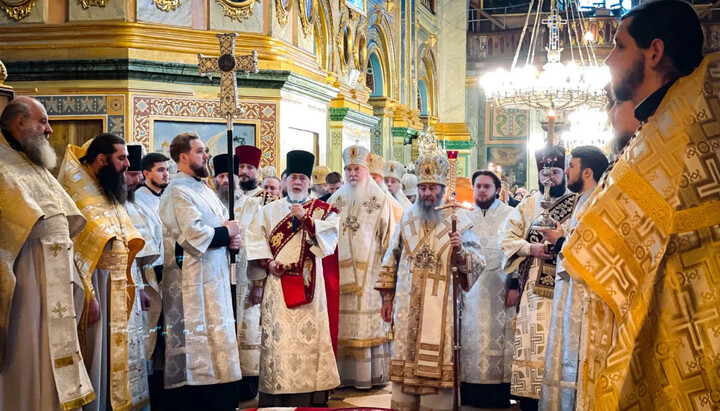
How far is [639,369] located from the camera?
88.7 inches

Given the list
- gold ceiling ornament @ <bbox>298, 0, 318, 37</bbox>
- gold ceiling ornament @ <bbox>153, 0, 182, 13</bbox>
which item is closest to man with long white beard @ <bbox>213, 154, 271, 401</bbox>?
gold ceiling ornament @ <bbox>153, 0, 182, 13</bbox>

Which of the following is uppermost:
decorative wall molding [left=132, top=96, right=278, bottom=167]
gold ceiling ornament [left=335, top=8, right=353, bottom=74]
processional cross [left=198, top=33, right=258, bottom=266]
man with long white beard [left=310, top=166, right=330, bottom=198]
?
gold ceiling ornament [left=335, top=8, right=353, bottom=74]

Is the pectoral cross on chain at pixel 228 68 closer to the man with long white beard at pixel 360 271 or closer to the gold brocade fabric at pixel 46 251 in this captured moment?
the man with long white beard at pixel 360 271

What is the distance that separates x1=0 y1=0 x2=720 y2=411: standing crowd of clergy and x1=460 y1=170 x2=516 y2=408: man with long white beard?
0.02 meters

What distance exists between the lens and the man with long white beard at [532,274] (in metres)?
5.60

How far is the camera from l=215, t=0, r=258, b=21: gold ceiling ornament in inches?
413

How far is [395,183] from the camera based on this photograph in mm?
9945

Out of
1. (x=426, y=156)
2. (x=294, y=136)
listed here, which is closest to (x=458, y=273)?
(x=426, y=156)

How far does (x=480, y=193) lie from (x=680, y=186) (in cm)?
467

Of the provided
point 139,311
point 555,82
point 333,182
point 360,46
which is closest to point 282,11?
point 333,182

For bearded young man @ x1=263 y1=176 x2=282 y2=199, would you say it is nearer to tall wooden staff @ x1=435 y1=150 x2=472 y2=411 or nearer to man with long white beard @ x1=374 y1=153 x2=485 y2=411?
man with long white beard @ x1=374 y1=153 x2=485 y2=411

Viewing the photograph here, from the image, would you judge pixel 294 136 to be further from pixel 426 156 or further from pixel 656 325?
pixel 656 325

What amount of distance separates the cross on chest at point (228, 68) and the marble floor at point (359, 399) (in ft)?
7.34

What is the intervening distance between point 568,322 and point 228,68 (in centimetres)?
288
